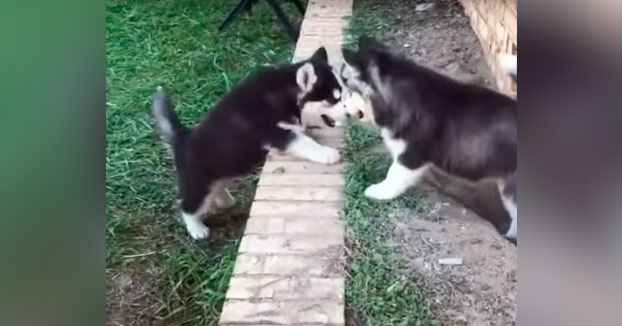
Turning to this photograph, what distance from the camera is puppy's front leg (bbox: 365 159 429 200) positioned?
3.42 feet

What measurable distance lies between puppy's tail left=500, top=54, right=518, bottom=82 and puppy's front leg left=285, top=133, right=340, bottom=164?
0.88ft

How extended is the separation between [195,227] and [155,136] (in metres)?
0.15

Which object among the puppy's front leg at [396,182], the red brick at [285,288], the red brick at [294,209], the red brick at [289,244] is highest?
the puppy's front leg at [396,182]

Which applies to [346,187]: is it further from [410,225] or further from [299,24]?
[299,24]

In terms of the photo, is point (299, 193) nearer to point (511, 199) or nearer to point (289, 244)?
point (289, 244)

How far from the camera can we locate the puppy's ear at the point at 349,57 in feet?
3.51

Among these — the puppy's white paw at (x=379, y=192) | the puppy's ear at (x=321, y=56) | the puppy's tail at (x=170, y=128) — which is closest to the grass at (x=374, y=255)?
the puppy's white paw at (x=379, y=192)

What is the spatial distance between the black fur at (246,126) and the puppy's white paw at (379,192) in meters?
0.14

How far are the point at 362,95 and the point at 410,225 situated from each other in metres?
0.20

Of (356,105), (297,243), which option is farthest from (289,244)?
(356,105)

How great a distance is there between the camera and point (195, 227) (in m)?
1.07

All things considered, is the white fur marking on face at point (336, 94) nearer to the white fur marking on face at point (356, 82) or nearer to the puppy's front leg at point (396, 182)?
the white fur marking on face at point (356, 82)

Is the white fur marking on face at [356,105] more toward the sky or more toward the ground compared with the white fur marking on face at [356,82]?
more toward the ground
